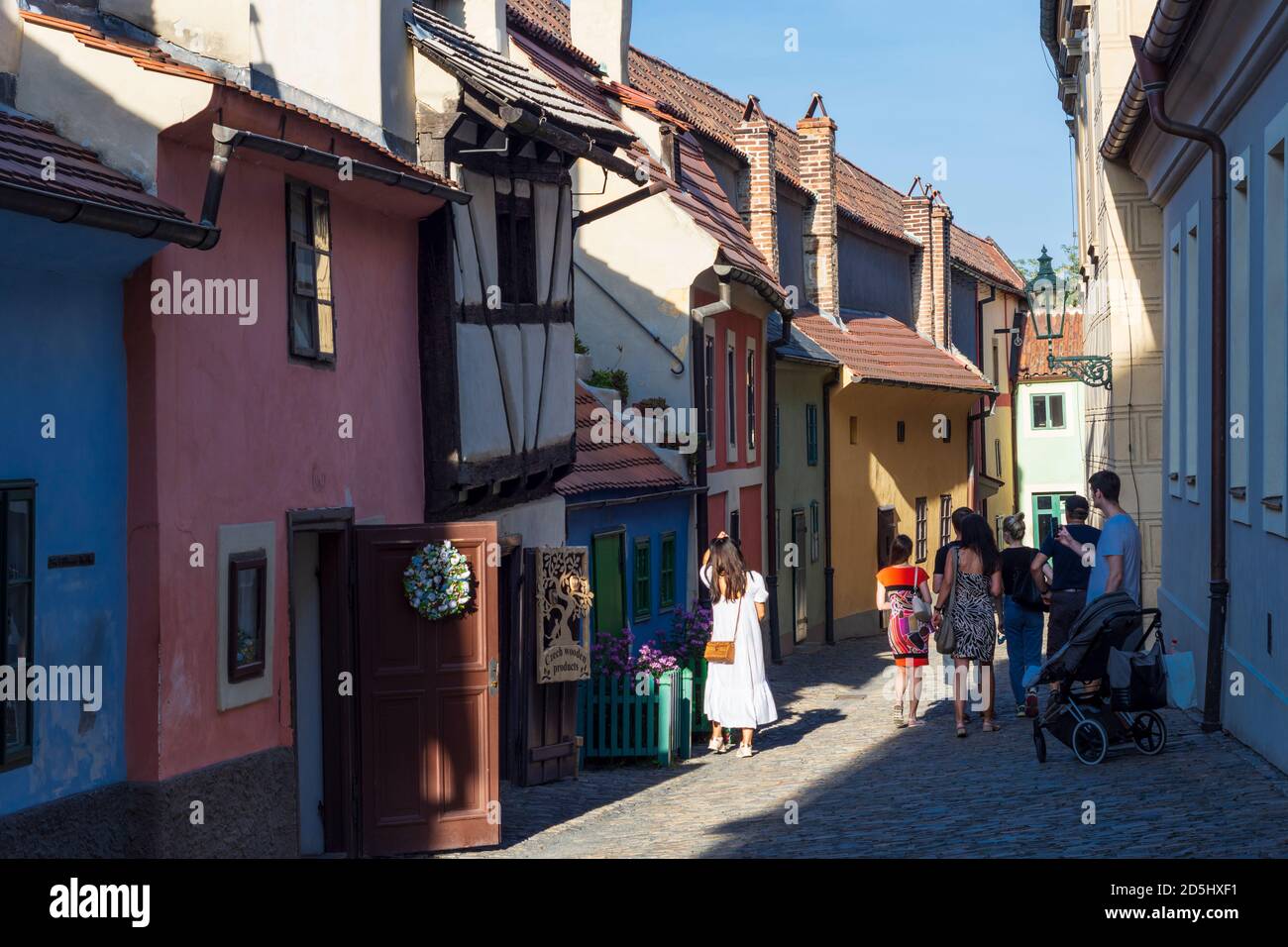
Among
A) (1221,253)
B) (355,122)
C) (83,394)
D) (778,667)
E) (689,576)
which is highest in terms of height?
(355,122)

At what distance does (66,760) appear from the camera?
8109 mm

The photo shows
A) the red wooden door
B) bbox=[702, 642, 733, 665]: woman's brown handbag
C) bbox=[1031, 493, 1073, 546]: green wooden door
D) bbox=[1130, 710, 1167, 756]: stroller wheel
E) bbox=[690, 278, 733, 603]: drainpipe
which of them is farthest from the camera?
bbox=[1031, 493, 1073, 546]: green wooden door

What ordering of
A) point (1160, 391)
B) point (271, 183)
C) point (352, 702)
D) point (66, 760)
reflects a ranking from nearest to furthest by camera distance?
point (66, 760), point (271, 183), point (352, 702), point (1160, 391)

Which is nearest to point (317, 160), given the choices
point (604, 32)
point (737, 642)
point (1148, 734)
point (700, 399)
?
point (1148, 734)

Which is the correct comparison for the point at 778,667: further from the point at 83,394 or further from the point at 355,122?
the point at 83,394

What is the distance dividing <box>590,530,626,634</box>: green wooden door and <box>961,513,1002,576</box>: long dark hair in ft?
15.0

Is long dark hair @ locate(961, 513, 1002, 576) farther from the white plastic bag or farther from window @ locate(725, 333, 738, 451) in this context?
window @ locate(725, 333, 738, 451)

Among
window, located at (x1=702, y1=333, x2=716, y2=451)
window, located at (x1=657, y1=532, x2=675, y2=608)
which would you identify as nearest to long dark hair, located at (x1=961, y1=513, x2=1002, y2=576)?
window, located at (x1=657, y1=532, x2=675, y2=608)

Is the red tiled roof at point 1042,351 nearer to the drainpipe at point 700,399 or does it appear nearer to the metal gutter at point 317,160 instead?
the drainpipe at point 700,399

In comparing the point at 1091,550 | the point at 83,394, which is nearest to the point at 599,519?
the point at 1091,550

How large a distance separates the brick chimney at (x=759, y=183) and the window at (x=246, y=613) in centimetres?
1984

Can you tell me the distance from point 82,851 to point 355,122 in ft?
19.4

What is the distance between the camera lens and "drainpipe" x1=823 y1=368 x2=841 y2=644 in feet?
102

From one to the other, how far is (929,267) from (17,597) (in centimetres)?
3527
